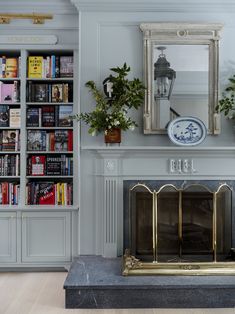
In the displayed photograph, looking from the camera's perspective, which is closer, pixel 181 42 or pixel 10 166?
pixel 181 42

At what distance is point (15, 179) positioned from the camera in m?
4.48

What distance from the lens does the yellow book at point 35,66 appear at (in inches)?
169

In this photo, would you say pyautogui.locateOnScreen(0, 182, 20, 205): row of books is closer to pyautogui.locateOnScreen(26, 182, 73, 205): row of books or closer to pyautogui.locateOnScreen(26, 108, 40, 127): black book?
pyautogui.locateOnScreen(26, 182, 73, 205): row of books

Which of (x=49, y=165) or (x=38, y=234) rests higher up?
(x=49, y=165)

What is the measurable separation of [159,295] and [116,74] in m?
2.07

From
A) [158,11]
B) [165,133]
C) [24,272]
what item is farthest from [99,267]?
[158,11]

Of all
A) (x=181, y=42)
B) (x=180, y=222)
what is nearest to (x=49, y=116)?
(x=181, y=42)

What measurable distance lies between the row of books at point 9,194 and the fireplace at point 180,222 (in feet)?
4.21

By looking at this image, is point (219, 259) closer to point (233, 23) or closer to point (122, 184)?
point (122, 184)

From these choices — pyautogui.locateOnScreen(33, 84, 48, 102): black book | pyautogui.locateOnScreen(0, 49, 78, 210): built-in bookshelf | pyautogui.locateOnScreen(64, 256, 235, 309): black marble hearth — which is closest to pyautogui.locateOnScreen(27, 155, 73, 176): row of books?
pyautogui.locateOnScreen(0, 49, 78, 210): built-in bookshelf

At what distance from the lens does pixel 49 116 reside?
435 centimetres

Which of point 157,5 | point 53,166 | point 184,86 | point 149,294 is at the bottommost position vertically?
point 149,294

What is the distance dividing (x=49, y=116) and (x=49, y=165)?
531 mm

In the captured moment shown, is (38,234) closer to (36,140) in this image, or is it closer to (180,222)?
(36,140)
